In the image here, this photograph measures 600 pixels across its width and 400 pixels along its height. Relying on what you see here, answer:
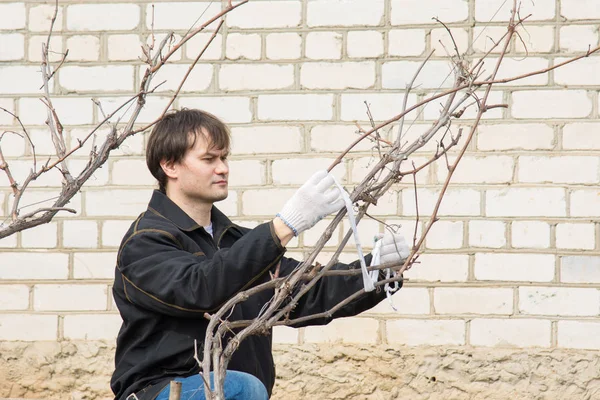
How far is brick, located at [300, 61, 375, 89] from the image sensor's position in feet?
14.4

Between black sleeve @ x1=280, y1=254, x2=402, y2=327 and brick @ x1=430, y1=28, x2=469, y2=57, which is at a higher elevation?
brick @ x1=430, y1=28, x2=469, y2=57

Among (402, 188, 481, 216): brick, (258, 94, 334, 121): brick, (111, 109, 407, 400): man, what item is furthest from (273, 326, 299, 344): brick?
(111, 109, 407, 400): man

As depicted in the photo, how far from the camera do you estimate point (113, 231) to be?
450 cm

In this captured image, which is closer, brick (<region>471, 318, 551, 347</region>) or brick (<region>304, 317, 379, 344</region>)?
brick (<region>471, 318, 551, 347</region>)

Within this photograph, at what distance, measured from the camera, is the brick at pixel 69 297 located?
14.8 ft

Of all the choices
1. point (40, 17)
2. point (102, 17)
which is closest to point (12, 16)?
point (40, 17)

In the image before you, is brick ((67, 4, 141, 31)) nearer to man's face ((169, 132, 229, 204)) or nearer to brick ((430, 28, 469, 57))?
brick ((430, 28, 469, 57))

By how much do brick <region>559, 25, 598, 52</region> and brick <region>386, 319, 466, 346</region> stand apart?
1.36 m

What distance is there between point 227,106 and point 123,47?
0.59 m

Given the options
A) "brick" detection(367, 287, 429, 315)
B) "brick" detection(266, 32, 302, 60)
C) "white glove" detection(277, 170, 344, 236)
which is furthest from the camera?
"brick" detection(266, 32, 302, 60)

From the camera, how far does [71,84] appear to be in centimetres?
456

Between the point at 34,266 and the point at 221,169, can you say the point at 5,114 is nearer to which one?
the point at 34,266

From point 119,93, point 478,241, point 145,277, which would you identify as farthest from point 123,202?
point 145,277

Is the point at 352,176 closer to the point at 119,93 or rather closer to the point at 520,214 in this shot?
the point at 520,214
